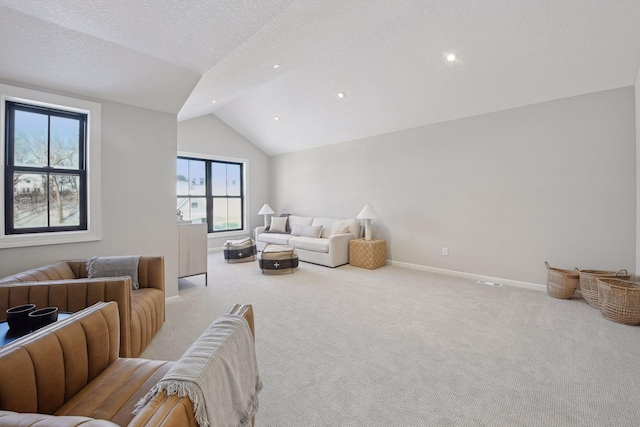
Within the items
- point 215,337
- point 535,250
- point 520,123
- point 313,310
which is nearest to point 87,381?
point 215,337

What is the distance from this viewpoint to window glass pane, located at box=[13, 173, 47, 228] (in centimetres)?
255

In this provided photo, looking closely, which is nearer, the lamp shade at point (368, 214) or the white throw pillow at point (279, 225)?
the lamp shade at point (368, 214)

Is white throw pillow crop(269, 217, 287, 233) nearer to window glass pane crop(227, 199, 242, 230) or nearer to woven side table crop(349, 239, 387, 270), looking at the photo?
window glass pane crop(227, 199, 242, 230)

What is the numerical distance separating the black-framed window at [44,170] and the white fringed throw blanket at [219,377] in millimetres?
2753

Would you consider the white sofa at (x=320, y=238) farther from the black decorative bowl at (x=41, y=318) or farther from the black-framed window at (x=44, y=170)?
the black decorative bowl at (x=41, y=318)

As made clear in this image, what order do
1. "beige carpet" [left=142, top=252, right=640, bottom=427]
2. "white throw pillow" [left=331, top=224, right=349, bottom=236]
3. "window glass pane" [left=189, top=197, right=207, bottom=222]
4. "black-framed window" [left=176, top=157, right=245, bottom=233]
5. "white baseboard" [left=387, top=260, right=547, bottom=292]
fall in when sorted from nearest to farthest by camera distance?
"beige carpet" [left=142, top=252, right=640, bottom=427] → "white baseboard" [left=387, top=260, right=547, bottom=292] → "white throw pillow" [left=331, top=224, right=349, bottom=236] → "black-framed window" [left=176, top=157, right=245, bottom=233] → "window glass pane" [left=189, top=197, right=207, bottom=222]

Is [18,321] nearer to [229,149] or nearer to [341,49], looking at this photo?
[341,49]

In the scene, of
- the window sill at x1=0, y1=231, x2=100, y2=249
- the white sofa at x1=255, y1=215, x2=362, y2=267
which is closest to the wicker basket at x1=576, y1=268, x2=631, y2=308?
the white sofa at x1=255, y1=215, x2=362, y2=267

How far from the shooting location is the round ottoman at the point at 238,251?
5.63 meters

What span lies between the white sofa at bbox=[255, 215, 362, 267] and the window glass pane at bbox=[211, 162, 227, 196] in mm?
1558

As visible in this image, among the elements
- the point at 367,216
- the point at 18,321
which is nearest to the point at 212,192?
the point at 367,216

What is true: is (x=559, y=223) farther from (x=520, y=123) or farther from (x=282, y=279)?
(x=282, y=279)

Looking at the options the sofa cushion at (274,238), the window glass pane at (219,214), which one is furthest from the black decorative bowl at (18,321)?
the window glass pane at (219,214)

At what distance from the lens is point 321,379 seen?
192 centimetres
